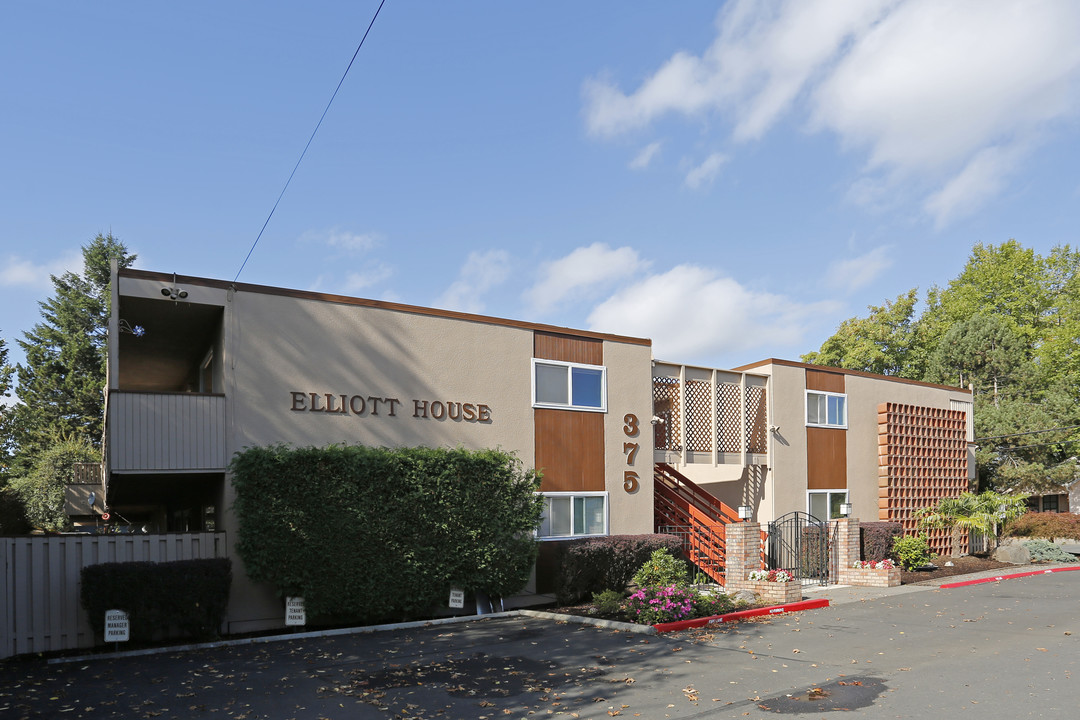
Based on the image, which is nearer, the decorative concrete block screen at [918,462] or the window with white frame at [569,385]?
the window with white frame at [569,385]

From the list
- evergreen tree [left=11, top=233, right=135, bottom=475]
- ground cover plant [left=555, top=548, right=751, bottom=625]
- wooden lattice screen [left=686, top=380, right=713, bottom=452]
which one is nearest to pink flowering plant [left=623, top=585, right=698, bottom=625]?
ground cover plant [left=555, top=548, right=751, bottom=625]

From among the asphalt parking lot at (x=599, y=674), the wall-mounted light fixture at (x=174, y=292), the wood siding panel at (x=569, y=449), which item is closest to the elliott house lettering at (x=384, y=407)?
the wood siding panel at (x=569, y=449)

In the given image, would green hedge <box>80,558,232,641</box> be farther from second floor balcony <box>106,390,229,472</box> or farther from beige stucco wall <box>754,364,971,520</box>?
beige stucco wall <box>754,364,971,520</box>

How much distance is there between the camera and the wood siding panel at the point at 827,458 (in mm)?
22375

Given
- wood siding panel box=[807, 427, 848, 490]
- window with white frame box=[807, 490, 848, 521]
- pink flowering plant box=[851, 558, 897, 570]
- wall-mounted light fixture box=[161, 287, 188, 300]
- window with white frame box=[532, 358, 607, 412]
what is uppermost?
wall-mounted light fixture box=[161, 287, 188, 300]

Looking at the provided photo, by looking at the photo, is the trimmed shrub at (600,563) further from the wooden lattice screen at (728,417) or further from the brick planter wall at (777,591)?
the wooden lattice screen at (728,417)

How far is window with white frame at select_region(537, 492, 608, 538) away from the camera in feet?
55.5

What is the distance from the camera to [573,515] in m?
17.3

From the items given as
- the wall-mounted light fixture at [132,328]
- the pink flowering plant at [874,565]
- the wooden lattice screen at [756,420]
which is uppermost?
the wall-mounted light fixture at [132,328]

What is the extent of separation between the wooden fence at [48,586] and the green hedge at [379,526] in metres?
1.99

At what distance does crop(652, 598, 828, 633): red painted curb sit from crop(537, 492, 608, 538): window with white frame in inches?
171

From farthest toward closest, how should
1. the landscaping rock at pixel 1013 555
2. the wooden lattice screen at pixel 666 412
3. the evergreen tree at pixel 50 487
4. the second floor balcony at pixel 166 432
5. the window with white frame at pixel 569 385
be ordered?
1. the evergreen tree at pixel 50 487
2. the landscaping rock at pixel 1013 555
3. the wooden lattice screen at pixel 666 412
4. the window with white frame at pixel 569 385
5. the second floor balcony at pixel 166 432

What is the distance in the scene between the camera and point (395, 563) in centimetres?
1373

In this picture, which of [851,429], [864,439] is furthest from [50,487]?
[864,439]
